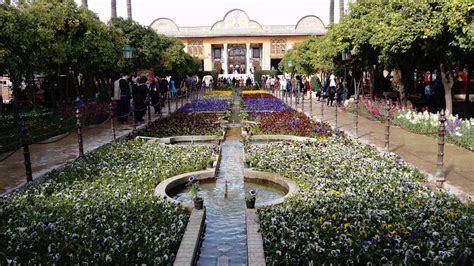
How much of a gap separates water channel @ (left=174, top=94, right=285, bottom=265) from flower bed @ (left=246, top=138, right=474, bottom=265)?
1.18 ft

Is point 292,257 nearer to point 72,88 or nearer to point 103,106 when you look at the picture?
point 103,106

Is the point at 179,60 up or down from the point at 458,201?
A: up

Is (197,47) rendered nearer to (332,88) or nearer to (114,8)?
(114,8)

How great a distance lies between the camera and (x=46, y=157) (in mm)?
9047

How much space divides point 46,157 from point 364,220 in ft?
21.7

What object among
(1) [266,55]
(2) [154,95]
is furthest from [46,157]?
(1) [266,55]

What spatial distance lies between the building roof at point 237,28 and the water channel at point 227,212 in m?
48.7

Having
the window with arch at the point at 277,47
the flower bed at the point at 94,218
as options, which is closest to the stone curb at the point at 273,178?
the flower bed at the point at 94,218

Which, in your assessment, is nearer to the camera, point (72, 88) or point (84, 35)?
point (84, 35)

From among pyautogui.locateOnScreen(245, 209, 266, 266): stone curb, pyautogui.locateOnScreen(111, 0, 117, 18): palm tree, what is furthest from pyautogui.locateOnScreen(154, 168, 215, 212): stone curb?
pyautogui.locateOnScreen(111, 0, 117, 18): palm tree

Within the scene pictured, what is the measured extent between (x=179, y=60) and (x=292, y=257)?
2852 cm

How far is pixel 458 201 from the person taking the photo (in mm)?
5539

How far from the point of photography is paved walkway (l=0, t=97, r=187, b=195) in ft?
23.7

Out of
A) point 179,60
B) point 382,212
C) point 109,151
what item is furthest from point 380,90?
point 382,212
